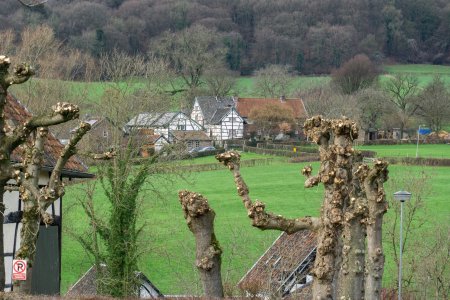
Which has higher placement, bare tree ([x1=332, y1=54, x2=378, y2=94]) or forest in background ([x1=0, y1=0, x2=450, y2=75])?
forest in background ([x1=0, y1=0, x2=450, y2=75])

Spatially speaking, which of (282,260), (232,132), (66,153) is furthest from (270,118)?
(66,153)

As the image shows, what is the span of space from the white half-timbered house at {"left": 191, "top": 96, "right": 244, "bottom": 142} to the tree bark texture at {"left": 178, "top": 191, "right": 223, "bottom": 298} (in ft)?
246

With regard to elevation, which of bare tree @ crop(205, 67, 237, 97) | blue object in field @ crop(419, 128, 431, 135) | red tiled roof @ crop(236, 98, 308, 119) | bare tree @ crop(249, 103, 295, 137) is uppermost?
bare tree @ crop(205, 67, 237, 97)

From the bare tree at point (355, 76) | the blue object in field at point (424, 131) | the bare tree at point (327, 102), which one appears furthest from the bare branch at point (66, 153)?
the bare tree at point (355, 76)

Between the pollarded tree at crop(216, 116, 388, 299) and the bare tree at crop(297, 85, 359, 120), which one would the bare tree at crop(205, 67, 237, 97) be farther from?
the pollarded tree at crop(216, 116, 388, 299)

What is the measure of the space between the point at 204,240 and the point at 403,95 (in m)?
85.0

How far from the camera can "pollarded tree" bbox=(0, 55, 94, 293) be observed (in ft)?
30.5

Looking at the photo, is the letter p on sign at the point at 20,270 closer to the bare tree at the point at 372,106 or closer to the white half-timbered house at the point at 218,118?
the bare tree at the point at 372,106

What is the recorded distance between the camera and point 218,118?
88875 mm

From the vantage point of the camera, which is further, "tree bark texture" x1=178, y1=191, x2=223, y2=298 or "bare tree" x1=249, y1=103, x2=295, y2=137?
"bare tree" x1=249, y1=103, x2=295, y2=137

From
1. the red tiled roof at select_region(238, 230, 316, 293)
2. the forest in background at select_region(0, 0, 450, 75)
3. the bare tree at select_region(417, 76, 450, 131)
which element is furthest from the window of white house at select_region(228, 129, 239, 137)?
the red tiled roof at select_region(238, 230, 316, 293)

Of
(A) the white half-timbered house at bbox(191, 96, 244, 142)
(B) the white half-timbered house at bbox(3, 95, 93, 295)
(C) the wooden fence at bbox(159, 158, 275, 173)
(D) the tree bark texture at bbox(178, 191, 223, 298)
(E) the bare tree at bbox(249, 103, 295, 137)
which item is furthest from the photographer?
(A) the white half-timbered house at bbox(191, 96, 244, 142)

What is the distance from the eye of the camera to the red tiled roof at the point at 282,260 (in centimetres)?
1566

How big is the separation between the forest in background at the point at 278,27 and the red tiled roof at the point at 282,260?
82538 mm
